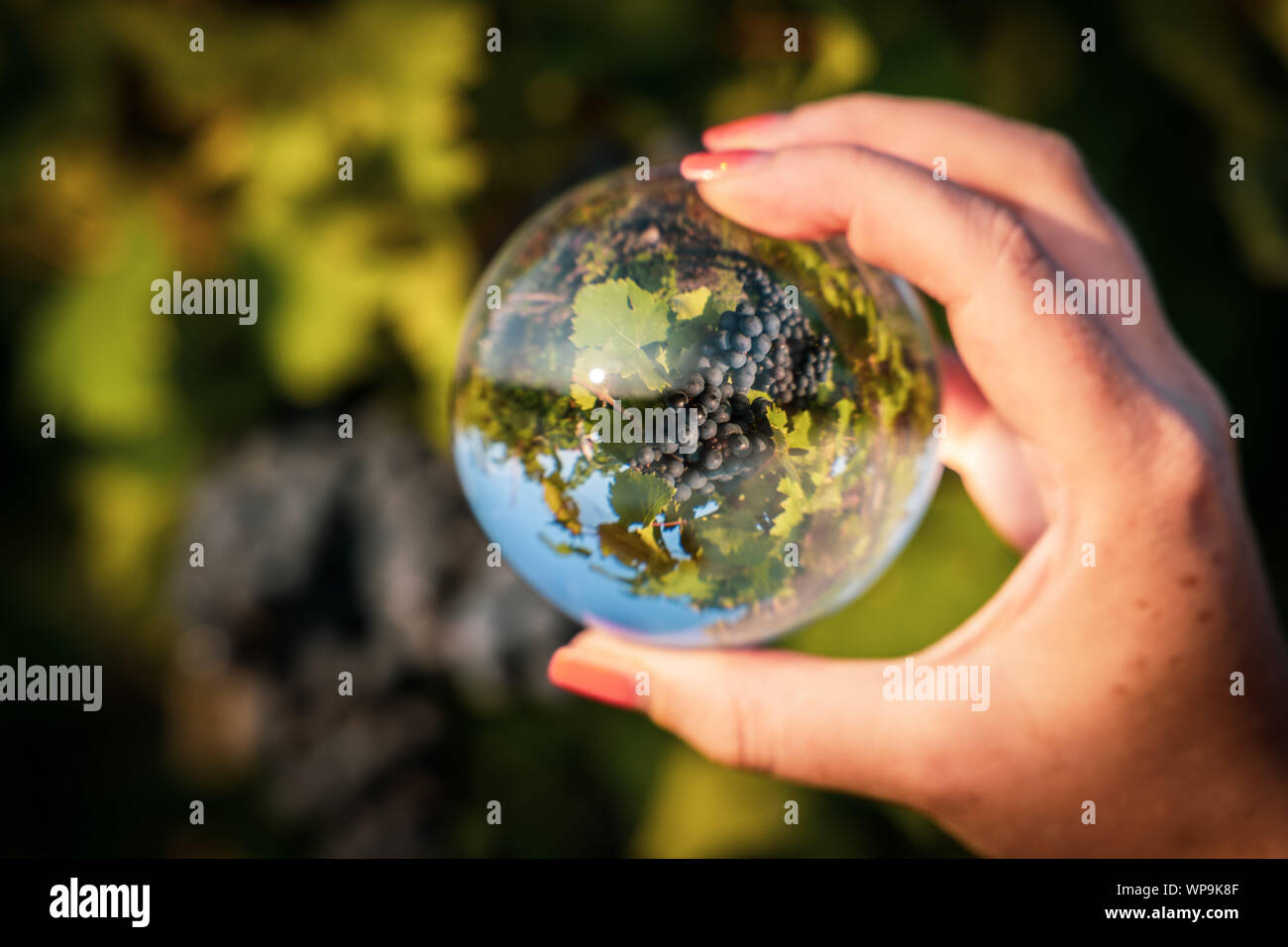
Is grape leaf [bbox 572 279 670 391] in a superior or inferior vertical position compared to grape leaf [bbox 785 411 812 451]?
superior

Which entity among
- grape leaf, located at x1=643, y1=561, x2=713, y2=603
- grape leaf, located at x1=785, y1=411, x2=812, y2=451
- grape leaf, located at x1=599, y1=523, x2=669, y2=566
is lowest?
grape leaf, located at x1=643, y1=561, x2=713, y2=603

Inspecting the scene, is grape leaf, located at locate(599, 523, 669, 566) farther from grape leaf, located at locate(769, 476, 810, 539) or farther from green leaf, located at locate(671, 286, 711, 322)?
green leaf, located at locate(671, 286, 711, 322)

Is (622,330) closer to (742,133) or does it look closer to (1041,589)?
(742,133)

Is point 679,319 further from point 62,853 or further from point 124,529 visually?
point 62,853

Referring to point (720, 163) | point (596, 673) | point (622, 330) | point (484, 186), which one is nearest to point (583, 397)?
point (622, 330)

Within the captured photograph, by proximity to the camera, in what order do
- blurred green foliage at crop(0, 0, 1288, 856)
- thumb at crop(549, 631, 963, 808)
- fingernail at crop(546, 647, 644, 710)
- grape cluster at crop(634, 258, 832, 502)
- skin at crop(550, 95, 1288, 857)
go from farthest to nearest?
blurred green foliage at crop(0, 0, 1288, 856)
fingernail at crop(546, 647, 644, 710)
thumb at crop(549, 631, 963, 808)
skin at crop(550, 95, 1288, 857)
grape cluster at crop(634, 258, 832, 502)

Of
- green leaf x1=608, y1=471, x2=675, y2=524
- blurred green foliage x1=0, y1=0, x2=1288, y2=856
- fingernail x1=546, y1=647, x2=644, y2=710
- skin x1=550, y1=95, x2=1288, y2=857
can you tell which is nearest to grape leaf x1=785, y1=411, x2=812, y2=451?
green leaf x1=608, y1=471, x2=675, y2=524

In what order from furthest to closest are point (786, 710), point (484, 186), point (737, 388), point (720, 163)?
point (484, 186) < point (786, 710) < point (720, 163) < point (737, 388)
